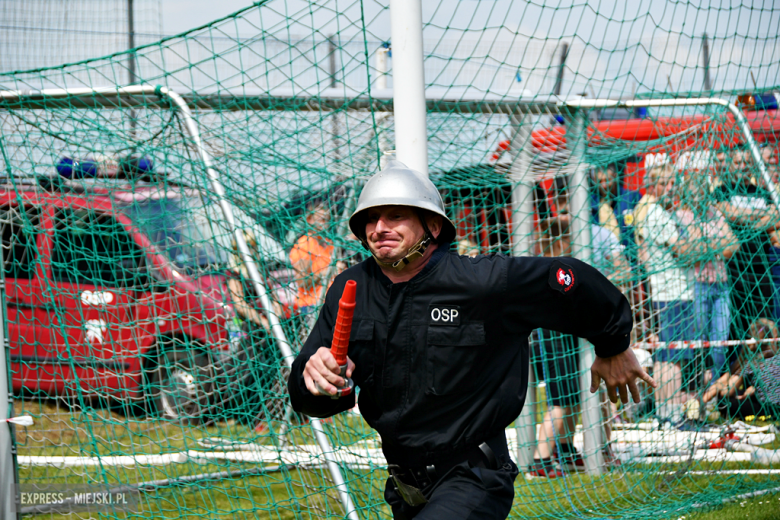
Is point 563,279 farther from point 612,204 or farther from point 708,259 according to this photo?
point 612,204

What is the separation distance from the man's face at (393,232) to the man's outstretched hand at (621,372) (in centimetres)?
83

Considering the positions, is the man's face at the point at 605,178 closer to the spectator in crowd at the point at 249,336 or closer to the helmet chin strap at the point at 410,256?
the spectator in crowd at the point at 249,336

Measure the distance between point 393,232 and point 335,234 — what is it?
2.06 meters

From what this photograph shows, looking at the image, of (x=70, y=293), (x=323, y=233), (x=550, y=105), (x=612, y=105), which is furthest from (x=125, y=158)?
(x=612, y=105)

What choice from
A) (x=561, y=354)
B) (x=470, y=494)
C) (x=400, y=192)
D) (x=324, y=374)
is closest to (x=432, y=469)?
(x=470, y=494)

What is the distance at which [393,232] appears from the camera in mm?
2822

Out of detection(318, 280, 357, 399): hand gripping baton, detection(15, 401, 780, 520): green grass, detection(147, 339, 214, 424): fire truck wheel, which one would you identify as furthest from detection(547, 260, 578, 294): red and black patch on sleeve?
detection(147, 339, 214, 424): fire truck wheel

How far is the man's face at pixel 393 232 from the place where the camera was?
2.81 meters

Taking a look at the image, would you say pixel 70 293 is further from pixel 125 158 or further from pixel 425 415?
pixel 425 415

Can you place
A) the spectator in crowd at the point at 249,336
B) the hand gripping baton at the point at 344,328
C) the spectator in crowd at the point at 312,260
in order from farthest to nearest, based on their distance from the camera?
the spectator in crowd at the point at 312,260, the spectator in crowd at the point at 249,336, the hand gripping baton at the point at 344,328

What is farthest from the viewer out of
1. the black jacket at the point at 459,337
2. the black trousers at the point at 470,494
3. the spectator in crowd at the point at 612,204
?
the spectator in crowd at the point at 612,204

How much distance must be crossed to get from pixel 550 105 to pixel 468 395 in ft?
9.55

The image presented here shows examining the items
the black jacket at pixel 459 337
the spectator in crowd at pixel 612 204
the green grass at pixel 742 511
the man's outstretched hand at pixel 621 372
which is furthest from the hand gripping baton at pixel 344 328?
the spectator in crowd at pixel 612 204

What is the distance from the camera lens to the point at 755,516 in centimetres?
441
